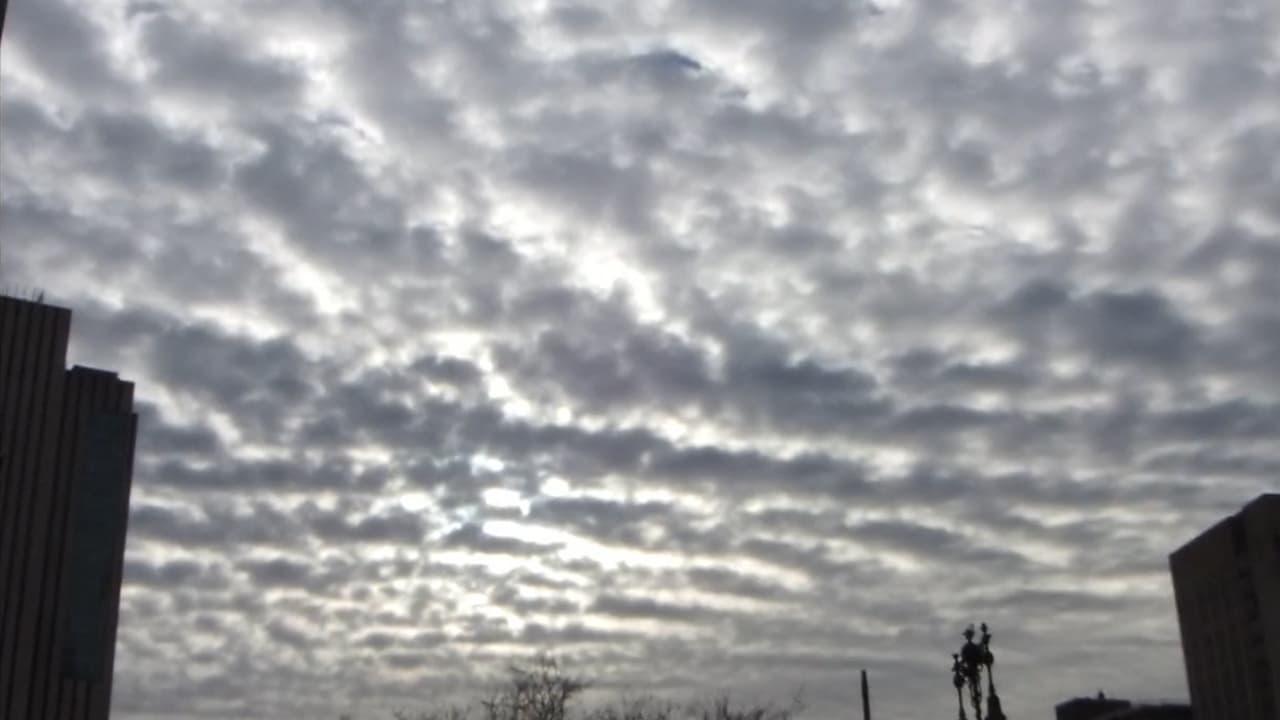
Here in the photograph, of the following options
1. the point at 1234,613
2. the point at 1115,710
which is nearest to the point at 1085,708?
the point at 1115,710

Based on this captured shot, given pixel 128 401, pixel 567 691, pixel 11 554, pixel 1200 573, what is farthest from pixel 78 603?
pixel 1200 573

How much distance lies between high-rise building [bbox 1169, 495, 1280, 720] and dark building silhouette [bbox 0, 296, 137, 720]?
6112 cm

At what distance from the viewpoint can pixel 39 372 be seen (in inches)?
3627

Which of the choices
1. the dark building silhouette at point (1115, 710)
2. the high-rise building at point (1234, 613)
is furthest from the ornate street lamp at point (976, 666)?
the dark building silhouette at point (1115, 710)

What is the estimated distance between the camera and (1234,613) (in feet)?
290

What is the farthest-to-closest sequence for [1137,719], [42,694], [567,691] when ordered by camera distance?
[1137,719] → [42,694] → [567,691]

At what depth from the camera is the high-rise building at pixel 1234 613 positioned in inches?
3287

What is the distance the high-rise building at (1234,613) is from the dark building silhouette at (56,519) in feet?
201

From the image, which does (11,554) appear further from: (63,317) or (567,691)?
(567,691)

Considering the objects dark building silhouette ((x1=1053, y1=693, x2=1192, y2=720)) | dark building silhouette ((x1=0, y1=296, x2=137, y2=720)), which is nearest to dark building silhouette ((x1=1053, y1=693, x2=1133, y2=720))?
dark building silhouette ((x1=1053, y1=693, x2=1192, y2=720))

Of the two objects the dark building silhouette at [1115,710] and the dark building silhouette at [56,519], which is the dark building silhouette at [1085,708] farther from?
the dark building silhouette at [56,519]

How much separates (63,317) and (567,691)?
117 ft

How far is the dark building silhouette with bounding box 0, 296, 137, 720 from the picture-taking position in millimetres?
90562

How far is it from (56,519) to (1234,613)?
64.0 m
